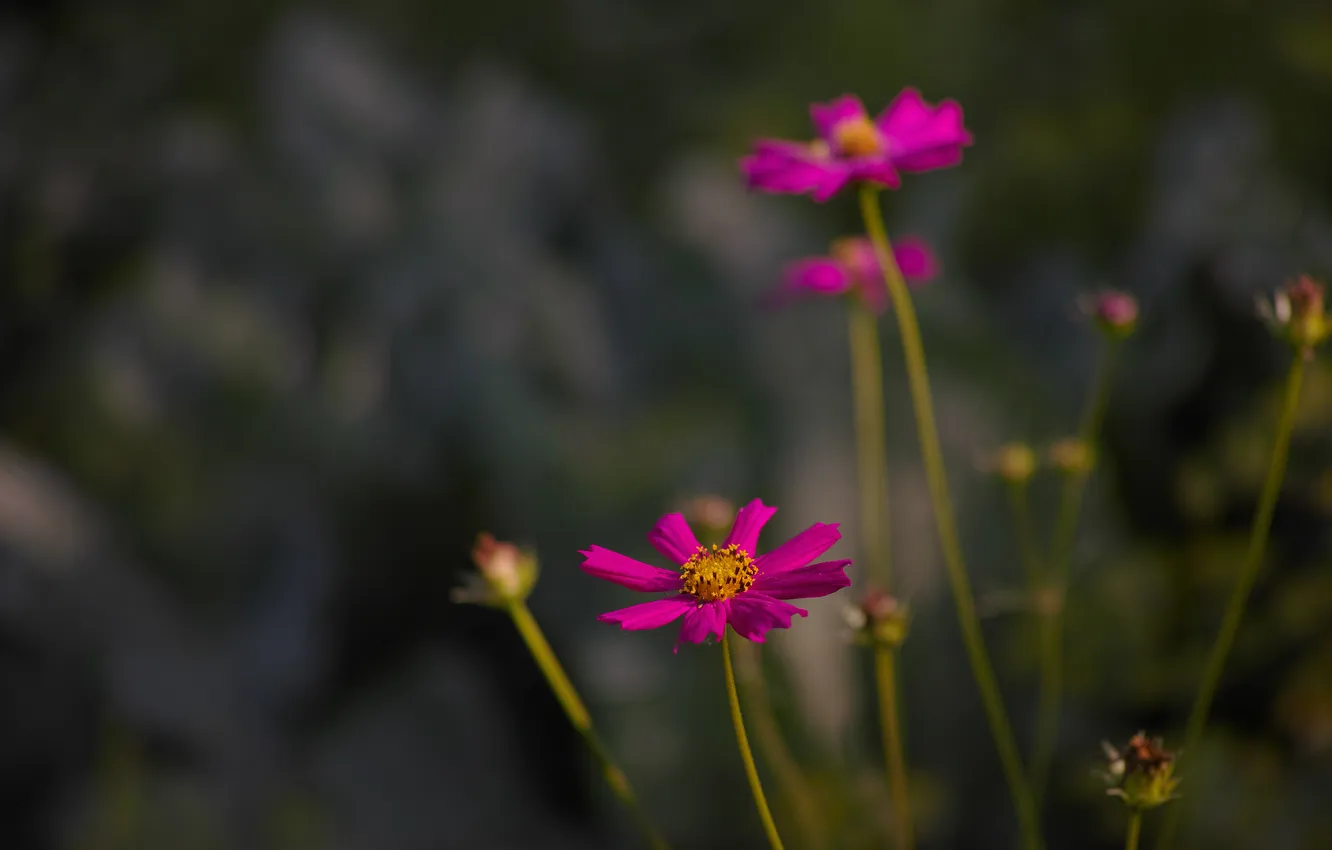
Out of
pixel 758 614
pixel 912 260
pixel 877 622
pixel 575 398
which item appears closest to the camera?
pixel 758 614

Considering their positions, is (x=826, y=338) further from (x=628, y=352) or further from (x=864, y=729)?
(x=864, y=729)

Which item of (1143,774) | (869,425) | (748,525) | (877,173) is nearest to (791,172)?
(877,173)

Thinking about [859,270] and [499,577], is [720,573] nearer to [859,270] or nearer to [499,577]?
[499,577]

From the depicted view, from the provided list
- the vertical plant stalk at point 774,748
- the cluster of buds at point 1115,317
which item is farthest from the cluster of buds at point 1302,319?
the vertical plant stalk at point 774,748

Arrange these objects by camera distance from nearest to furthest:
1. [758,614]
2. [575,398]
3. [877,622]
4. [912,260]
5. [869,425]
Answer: [758,614]
[877,622]
[912,260]
[869,425]
[575,398]

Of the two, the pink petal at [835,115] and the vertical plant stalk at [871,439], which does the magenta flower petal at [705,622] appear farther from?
the vertical plant stalk at [871,439]

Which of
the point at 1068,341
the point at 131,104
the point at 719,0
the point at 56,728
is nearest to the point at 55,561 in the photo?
the point at 56,728

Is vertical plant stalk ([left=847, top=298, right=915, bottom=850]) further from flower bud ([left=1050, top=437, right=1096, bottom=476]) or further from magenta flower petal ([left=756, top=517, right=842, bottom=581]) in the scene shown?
magenta flower petal ([left=756, top=517, right=842, bottom=581])

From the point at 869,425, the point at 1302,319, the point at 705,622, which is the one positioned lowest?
the point at 705,622
